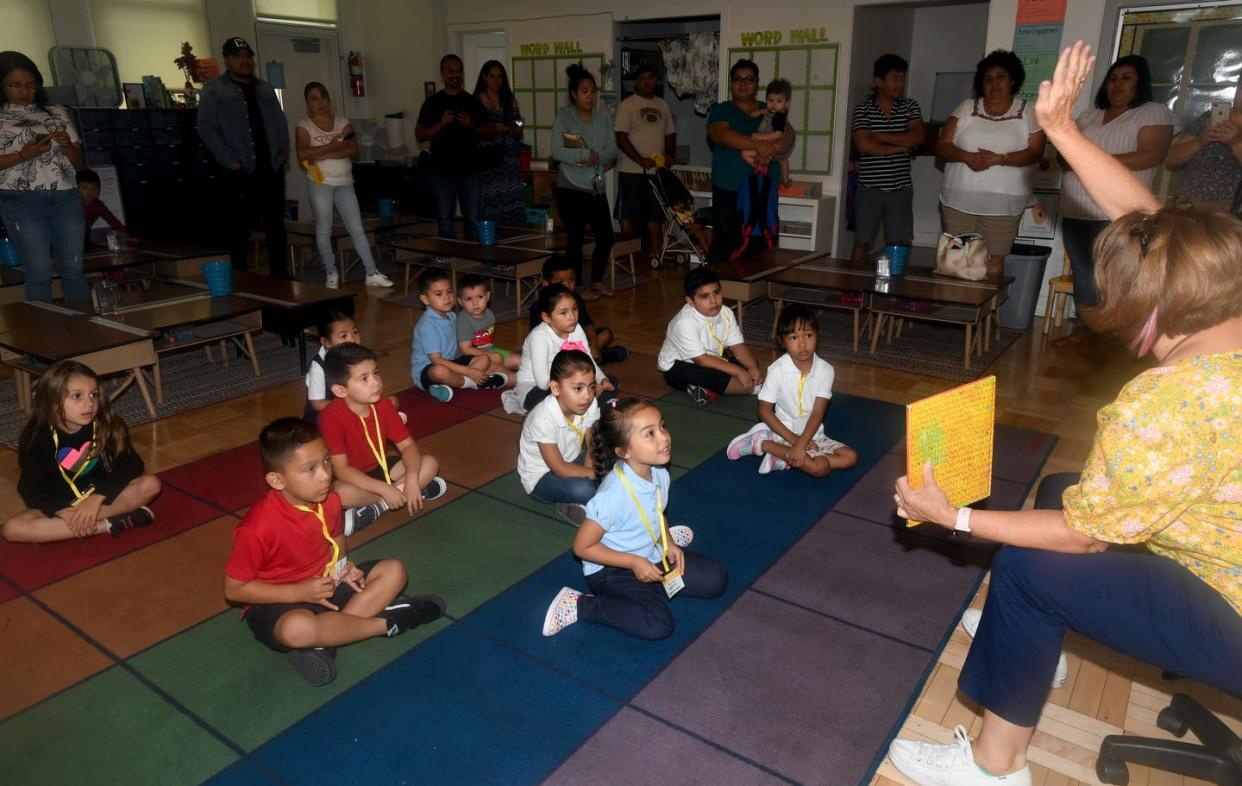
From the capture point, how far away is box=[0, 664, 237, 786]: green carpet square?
2221 millimetres

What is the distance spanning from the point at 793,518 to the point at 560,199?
4675 mm

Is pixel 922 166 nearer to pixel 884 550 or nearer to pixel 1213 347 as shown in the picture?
pixel 884 550

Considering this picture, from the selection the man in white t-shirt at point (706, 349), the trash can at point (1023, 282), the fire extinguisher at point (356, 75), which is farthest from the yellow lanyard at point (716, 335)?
the fire extinguisher at point (356, 75)

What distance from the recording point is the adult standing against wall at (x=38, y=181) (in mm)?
4895

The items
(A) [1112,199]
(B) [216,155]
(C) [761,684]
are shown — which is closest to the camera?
(A) [1112,199]

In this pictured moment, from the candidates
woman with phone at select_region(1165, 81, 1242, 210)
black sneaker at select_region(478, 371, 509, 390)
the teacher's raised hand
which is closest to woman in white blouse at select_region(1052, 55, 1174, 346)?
woman with phone at select_region(1165, 81, 1242, 210)

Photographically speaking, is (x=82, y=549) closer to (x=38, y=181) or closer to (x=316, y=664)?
(x=316, y=664)

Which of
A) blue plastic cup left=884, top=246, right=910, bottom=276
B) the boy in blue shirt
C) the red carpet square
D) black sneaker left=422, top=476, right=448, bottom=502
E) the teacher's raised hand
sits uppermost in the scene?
the teacher's raised hand

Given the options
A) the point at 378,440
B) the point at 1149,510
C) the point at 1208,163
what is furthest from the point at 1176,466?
the point at 1208,163

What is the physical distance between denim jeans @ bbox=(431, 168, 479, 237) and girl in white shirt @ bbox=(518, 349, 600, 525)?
15.1 feet

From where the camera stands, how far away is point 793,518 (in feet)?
11.8

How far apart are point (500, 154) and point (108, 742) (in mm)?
6631

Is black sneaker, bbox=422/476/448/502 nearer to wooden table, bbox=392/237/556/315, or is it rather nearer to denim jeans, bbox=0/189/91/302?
wooden table, bbox=392/237/556/315

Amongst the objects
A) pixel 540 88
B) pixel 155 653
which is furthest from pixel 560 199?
pixel 155 653
